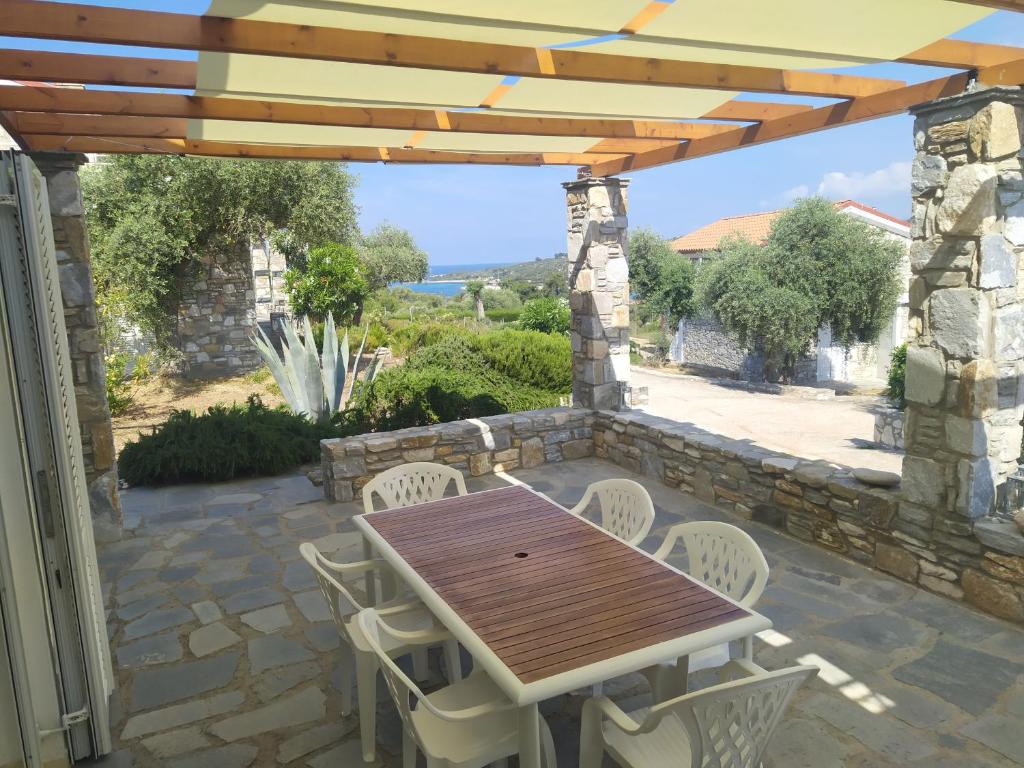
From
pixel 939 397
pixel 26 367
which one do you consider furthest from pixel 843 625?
pixel 26 367

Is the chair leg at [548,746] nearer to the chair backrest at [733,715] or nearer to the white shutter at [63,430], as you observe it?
the chair backrest at [733,715]

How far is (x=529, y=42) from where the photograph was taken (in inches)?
110

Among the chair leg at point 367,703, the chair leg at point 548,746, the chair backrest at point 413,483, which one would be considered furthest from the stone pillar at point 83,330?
the chair leg at point 548,746

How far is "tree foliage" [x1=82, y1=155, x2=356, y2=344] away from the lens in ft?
34.3

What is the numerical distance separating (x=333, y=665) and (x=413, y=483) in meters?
1.02

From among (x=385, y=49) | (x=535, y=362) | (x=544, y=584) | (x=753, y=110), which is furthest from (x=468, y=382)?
(x=544, y=584)

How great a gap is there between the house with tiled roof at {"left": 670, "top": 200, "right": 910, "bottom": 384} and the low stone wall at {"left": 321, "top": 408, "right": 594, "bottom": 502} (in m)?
9.71

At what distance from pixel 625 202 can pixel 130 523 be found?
4379 millimetres

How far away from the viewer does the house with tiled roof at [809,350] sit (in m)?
14.5

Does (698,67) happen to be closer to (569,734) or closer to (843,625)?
(843,625)

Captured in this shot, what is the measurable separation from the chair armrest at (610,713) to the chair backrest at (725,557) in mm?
650

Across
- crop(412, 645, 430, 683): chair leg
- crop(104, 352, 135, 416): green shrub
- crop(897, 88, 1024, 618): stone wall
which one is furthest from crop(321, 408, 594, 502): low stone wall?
crop(104, 352, 135, 416): green shrub

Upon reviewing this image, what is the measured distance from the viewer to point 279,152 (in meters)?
4.62

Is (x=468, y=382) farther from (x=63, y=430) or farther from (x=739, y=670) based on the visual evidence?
(x=739, y=670)
